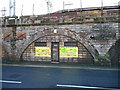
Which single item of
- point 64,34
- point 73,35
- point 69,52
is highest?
point 64,34

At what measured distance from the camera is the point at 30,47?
36.0ft

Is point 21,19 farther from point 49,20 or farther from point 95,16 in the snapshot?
point 95,16

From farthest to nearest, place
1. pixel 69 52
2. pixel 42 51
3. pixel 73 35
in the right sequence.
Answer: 1. pixel 42 51
2. pixel 69 52
3. pixel 73 35

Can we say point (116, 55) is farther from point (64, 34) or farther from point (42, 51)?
point (42, 51)

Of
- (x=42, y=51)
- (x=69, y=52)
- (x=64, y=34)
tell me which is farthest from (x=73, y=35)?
(x=42, y=51)

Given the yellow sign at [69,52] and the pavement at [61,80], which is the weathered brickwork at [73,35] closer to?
the yellow sign at [69,52]

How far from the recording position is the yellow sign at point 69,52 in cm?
1011

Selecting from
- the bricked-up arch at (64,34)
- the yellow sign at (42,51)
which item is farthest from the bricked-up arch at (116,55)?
the yellow sign at (42,51)

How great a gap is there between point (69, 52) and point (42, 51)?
3.10m

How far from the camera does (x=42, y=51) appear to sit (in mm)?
10773

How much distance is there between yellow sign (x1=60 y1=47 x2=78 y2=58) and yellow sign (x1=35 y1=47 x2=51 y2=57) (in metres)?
1.50

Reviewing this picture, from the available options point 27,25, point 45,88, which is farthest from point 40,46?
point 45,88

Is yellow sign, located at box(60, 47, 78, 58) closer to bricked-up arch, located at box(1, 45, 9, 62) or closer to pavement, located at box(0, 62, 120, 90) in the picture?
pavement, located at box(0, 62, 120, 90)

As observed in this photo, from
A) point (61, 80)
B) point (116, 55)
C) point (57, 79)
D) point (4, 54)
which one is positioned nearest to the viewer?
point (61, 80)
